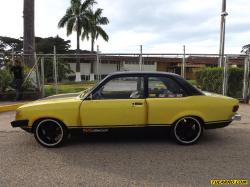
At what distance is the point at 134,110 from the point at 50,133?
1680mm

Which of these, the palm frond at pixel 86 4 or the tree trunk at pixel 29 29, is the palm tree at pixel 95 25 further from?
the tree trunk at pixel 29 29

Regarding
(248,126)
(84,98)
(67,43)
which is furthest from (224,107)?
(67,43)

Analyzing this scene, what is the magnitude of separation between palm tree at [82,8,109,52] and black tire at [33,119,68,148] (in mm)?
38818

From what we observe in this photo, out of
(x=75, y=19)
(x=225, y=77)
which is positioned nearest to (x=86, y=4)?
(x=75, y=19)

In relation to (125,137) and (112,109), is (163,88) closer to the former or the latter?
(112,109)

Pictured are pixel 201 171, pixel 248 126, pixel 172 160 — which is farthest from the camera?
pixel 248 126

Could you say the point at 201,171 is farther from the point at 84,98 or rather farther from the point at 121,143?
the point at 84,98

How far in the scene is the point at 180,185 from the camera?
12.4 ft

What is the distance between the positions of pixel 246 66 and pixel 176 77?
6.83m

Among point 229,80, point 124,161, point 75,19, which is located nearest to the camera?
point 124,161

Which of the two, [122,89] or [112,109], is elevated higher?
[122,89]

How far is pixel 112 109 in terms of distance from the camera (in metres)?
5.34

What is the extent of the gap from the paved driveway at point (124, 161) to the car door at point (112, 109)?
0.34 metres

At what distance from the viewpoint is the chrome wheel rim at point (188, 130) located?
5.54 m
